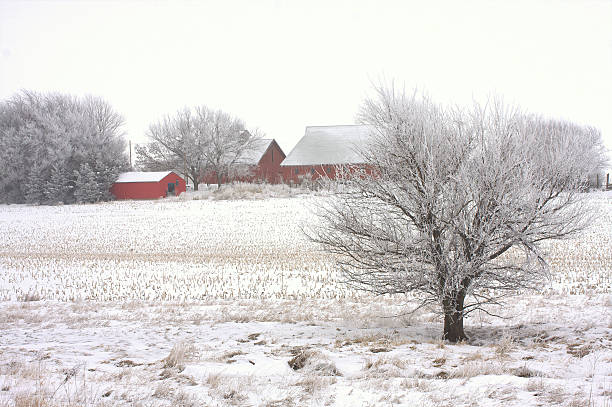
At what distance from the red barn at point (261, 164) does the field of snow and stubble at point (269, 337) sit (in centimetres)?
3919

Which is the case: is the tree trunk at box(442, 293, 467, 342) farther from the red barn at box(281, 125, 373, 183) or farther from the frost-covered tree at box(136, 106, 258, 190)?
the frost-covered tree at box(136, 106, 258, 190)

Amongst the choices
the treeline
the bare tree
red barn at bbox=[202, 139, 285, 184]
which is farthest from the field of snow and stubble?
red barn at bbox=[202, 139, 285, 184]

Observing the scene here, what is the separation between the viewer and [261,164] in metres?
59.9

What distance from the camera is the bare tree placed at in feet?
23.0

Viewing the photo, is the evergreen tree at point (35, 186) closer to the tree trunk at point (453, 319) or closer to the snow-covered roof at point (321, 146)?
the snow-covered roof at point (321, 146)

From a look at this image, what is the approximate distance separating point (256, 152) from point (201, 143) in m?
8.22

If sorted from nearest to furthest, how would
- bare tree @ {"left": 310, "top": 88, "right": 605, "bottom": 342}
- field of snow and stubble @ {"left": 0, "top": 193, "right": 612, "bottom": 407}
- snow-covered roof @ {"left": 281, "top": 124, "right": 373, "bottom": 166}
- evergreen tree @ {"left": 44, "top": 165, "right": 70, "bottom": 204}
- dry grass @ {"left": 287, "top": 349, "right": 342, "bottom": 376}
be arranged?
field of snow and stubble @ {"left": 0, "top": 193, "right": 612, "bottom": 407}
dry grass @ {"left": 287, "top": 349, "right": 342, "bottom": 376}
bare tree @ {"left": 310, "top": 88, "right": 605, "bottom": 342}
evergreen tree @ {"left": 44, "top": 165, "right": 70, "bottom": 204}
snow-covered roof @ {"left": 281, "top": 124, "right": 373, "bottom": 166}

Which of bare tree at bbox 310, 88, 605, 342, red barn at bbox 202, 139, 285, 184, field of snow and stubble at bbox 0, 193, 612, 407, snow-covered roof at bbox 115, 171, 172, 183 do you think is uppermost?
red barn at bbox 202, 139, 285, 184

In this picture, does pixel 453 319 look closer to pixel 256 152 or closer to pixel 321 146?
pixel 321 146

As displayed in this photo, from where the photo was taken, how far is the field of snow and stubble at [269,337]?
4.75 m

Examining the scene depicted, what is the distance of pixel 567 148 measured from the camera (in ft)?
24.8

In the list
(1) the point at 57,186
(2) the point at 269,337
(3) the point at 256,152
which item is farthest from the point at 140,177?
(2) the point at 269,337

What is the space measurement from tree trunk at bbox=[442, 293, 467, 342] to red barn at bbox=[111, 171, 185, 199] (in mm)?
43323

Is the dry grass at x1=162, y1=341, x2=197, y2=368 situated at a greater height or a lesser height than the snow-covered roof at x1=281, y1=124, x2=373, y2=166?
lesser
